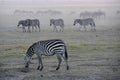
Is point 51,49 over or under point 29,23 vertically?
under

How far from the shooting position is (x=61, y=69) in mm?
6984

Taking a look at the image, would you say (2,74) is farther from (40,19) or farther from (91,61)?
(40,19)

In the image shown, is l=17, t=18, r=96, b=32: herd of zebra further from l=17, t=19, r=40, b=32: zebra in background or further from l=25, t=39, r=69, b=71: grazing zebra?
l=25, t=39, r=69, b=71: grazing zebra

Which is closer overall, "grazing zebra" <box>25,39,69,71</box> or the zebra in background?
"grazing zebra" <box>25,39,69,71</box>

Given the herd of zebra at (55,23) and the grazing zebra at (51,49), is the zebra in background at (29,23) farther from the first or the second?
the grazing zebra at (51,49)

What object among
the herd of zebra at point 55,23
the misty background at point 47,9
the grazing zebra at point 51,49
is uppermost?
the misty background at point 47,9

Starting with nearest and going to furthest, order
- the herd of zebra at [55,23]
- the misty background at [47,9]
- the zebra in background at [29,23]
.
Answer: the misty background at [47,9], the herd of zebra at [55,23], the zebra in background at [29,23]

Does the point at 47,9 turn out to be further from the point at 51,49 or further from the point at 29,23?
the point at 51,49

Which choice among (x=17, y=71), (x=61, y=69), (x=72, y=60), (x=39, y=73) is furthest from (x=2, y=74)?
(x=72, y=60)

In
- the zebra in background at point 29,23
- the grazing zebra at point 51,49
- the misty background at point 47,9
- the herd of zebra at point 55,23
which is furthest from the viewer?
the zebra in background at point 29,23

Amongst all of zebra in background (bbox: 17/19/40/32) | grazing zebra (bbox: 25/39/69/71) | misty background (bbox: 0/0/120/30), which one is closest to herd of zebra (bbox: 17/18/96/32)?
zebra in background (bbox: 17/19/40/32)

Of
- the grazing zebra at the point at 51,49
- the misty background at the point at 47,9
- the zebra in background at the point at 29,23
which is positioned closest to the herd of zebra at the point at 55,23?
the zebra in background at the point at 29,23

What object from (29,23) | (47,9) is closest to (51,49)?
(47,9)

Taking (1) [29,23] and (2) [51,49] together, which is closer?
(2) [51,49]
